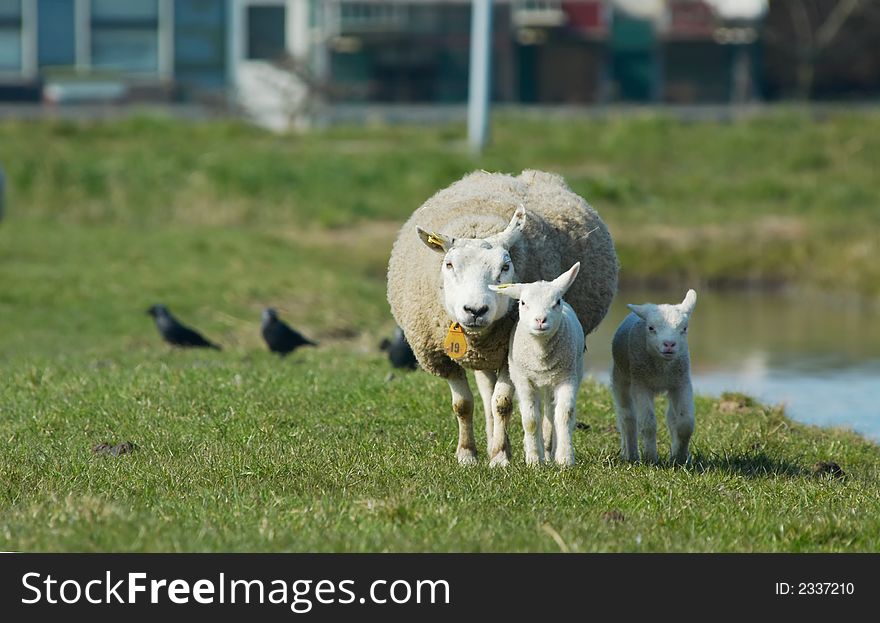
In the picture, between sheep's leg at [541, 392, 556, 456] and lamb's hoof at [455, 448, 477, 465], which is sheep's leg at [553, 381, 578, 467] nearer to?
sheep's leg at [541, 392, 556, 456]

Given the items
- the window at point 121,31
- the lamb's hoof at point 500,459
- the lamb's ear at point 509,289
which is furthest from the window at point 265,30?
the lamb's ear at point 509,289

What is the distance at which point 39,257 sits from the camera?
22938 millimetres

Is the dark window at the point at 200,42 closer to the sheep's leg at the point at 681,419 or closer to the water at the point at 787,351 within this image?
the water at the point at 787,351

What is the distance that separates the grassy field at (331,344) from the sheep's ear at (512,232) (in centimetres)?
135

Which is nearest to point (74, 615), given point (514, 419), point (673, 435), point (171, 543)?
point (171, 543)

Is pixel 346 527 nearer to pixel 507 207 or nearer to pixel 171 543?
pixel 171 543

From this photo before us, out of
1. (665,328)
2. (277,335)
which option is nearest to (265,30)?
(277,335)

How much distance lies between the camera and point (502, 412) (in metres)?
9.34

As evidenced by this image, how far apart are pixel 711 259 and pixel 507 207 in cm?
1635

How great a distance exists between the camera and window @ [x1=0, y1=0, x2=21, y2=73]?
5366 cm

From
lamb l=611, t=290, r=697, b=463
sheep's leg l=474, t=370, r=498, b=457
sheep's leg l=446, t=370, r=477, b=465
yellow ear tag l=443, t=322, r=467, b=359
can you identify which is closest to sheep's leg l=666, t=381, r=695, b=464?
lamb l=611, t=290, r=697, b=463

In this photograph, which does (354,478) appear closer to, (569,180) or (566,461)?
(566,461)

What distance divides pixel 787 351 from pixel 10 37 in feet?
133

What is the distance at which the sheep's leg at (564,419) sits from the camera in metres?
8.94
